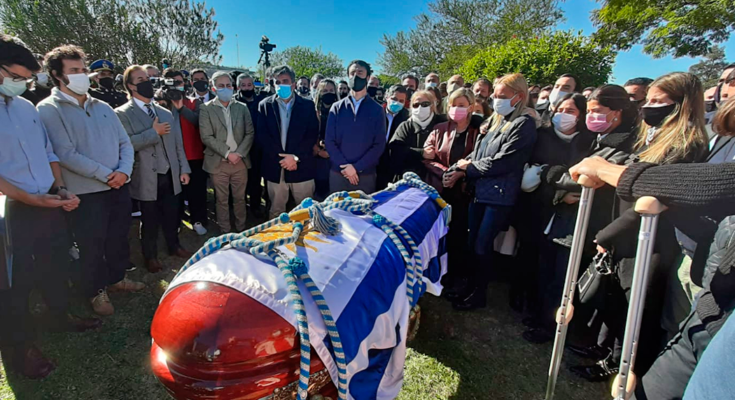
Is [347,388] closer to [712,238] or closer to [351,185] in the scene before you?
[712,238]

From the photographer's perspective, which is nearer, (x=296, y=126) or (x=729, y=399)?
(x=729, y=399)

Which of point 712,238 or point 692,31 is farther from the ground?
point 692,31

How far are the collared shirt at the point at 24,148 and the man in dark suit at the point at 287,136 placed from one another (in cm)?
228

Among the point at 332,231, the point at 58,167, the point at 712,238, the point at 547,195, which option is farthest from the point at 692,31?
the point at 58,167

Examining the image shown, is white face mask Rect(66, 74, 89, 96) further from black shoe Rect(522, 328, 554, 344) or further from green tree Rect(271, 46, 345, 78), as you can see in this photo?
green tree Rect(271, 46, 345, 78)

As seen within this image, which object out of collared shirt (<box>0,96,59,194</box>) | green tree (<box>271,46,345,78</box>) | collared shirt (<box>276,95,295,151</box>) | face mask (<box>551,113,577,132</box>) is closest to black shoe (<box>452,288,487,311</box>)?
face mask (<box>551,113,577,132</box>)

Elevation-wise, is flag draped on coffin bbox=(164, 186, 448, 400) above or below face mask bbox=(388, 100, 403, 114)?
below

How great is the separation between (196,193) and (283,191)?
1.22 metres

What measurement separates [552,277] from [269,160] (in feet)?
11.3

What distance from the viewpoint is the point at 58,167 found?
2582 mm

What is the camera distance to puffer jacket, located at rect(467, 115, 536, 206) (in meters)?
2.89

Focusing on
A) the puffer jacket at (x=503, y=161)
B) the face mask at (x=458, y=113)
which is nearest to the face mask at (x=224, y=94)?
the face mask at (x=458, y=113)

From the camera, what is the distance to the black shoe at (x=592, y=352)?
266 centimetres

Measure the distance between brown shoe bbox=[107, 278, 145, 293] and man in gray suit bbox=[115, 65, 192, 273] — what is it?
359 mm
